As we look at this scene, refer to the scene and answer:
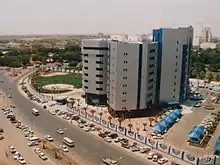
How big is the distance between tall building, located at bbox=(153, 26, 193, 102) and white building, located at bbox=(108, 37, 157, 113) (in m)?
3.74

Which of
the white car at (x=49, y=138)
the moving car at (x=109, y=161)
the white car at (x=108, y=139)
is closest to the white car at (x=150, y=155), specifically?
the moving car at (x=109, y=161)

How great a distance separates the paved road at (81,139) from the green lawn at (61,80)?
57.5 feet

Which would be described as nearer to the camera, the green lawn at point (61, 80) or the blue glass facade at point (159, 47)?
the blue glass facade at point (159, 47)

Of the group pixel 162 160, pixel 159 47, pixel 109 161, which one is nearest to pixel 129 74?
pixel 159 47

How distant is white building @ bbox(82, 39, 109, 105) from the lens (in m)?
50.0

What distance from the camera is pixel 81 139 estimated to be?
3678 cm

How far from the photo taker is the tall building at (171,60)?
48.2 metres

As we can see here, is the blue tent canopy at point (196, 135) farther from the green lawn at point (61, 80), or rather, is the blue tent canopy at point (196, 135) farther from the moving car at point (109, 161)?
the green lawn at point (61, 80)

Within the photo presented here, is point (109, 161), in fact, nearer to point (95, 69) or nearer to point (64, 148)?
point (64, 148)

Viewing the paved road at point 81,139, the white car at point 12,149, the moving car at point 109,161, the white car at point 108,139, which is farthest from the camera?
the white car at point 108,139

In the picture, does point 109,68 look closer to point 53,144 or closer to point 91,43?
point 91,43

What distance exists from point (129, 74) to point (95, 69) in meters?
8.75

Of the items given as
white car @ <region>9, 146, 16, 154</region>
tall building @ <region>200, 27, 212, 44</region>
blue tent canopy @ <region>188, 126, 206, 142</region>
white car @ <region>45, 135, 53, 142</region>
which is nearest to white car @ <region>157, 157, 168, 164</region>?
blue tent canopy @ <region>188, 126, 206, 142</region>

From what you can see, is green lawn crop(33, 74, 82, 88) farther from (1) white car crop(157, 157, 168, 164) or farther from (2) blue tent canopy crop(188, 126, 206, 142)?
(1) white car crop(157, 157, 168, 164)
